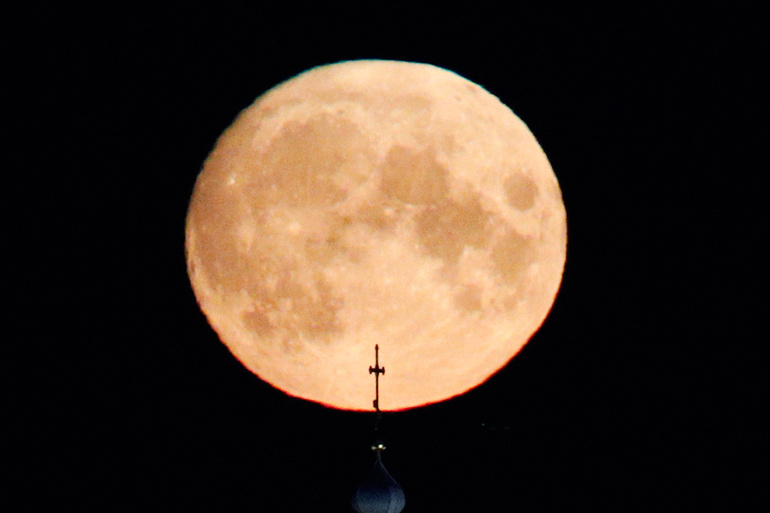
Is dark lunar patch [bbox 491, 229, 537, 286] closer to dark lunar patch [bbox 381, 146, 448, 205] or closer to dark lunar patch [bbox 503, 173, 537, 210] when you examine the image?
dark lunar patch [bbox 503, 173, 537, 210]

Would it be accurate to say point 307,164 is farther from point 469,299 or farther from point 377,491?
point 377,491

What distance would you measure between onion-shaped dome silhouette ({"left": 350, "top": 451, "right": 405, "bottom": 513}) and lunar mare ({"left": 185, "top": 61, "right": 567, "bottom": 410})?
59cm

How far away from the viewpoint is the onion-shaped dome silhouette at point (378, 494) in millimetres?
6098

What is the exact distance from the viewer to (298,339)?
6.12m

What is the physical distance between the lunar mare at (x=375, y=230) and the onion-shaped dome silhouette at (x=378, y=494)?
0.59 metres

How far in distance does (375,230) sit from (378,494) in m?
1.90

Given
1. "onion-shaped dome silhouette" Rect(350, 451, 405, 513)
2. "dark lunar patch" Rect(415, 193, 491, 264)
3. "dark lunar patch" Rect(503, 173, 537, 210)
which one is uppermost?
"dark lunar patch" Rect(503, 173, 537, 210)

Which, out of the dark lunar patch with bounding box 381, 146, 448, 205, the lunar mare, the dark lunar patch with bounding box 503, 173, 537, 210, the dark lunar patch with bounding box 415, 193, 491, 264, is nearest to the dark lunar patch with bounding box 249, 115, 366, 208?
the lunar mare

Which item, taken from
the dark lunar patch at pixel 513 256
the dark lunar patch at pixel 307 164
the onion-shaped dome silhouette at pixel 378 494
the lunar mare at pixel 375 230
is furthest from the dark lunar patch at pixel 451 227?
the onion-shaped dome silhouette at pixel 378 494

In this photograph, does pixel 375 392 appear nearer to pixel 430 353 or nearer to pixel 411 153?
pixel 430 353

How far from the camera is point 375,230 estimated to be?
18.9 feet

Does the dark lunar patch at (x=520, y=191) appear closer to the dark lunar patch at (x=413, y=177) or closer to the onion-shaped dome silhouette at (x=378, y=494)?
the dark lunar patch at (x=413, y=177)

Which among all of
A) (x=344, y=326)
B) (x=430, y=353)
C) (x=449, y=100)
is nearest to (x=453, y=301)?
(x=430, y=353)

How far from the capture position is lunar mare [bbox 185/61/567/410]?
5.78 metres
